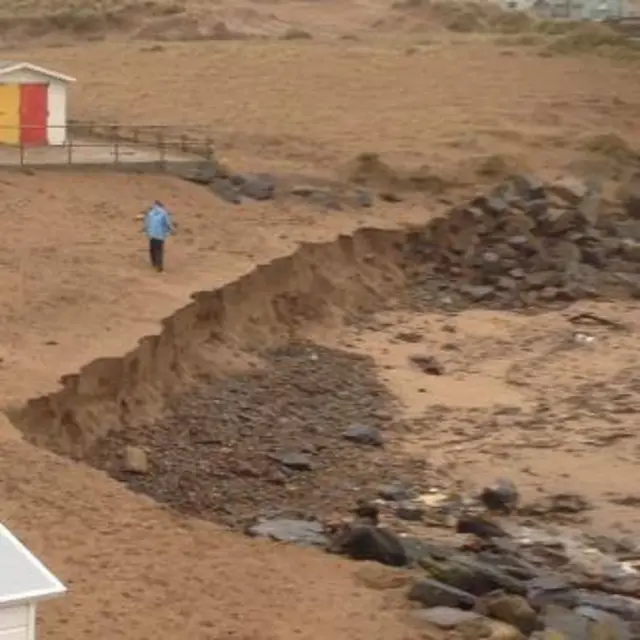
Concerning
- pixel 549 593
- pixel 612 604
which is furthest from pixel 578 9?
pixel 549 593

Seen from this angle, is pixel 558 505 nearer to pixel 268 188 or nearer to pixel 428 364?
pixel 428 364

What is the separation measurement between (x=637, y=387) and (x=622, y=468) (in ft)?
12.6

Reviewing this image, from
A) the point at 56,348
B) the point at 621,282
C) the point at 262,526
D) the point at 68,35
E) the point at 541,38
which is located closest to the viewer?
the point at 262,526

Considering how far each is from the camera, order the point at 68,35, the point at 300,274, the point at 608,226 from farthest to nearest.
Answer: the point at 68,35 → the point at 608,226 → the point at 300,274

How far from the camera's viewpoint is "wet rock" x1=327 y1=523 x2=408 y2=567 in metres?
15.6

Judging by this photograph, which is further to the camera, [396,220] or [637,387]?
[396,220]

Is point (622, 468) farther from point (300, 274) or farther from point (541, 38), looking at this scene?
point (541, 38)

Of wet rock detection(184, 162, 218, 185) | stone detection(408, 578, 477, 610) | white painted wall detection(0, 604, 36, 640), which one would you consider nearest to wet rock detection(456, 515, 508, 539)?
stone detection(408, 578, 477, 610)

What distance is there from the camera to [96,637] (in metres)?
13.0

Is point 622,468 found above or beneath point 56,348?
beneath

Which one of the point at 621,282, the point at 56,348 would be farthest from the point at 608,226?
the point at 56,348

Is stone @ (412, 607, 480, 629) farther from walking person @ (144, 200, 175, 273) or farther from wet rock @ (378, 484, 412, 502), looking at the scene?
walking person @ (144, 200, 175, 273)

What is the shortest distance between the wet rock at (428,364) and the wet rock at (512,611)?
12.1 m

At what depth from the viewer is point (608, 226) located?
3403 centimetres
